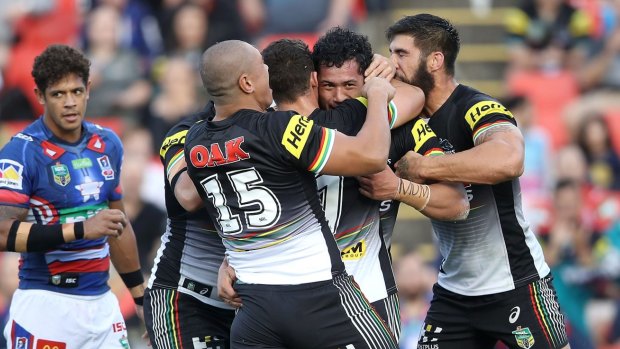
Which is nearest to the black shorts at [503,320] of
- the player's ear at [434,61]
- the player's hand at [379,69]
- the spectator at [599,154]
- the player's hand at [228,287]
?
the player's ear at [434,61]

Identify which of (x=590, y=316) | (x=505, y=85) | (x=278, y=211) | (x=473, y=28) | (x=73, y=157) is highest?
(x=473, y=28)

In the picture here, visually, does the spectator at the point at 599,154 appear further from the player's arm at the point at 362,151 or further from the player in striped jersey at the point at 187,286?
the player's arm at the point at 362,151

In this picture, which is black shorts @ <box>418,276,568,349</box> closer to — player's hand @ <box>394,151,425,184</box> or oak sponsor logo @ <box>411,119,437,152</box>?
player's hand @ <box>394,151,425,184</box>

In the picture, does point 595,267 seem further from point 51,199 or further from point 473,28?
point 51,199

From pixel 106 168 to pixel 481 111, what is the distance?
265 cm

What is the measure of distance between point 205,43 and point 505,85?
4.20 meters

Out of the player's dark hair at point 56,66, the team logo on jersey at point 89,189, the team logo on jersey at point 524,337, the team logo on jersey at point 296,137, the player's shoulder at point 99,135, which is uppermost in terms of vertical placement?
the player's dark hair at point 56,66

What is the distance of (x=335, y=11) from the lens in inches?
538

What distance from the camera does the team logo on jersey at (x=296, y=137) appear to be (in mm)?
5367

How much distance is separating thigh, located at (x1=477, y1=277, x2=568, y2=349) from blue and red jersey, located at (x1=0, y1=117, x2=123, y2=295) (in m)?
2.77

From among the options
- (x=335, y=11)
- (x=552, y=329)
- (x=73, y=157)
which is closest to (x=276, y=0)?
(x=335, y=11)

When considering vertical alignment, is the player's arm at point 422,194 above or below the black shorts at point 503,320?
above

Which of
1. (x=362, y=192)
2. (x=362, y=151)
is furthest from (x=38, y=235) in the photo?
(x=362, y=151)

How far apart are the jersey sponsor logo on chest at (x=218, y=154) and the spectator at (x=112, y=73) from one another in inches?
319
